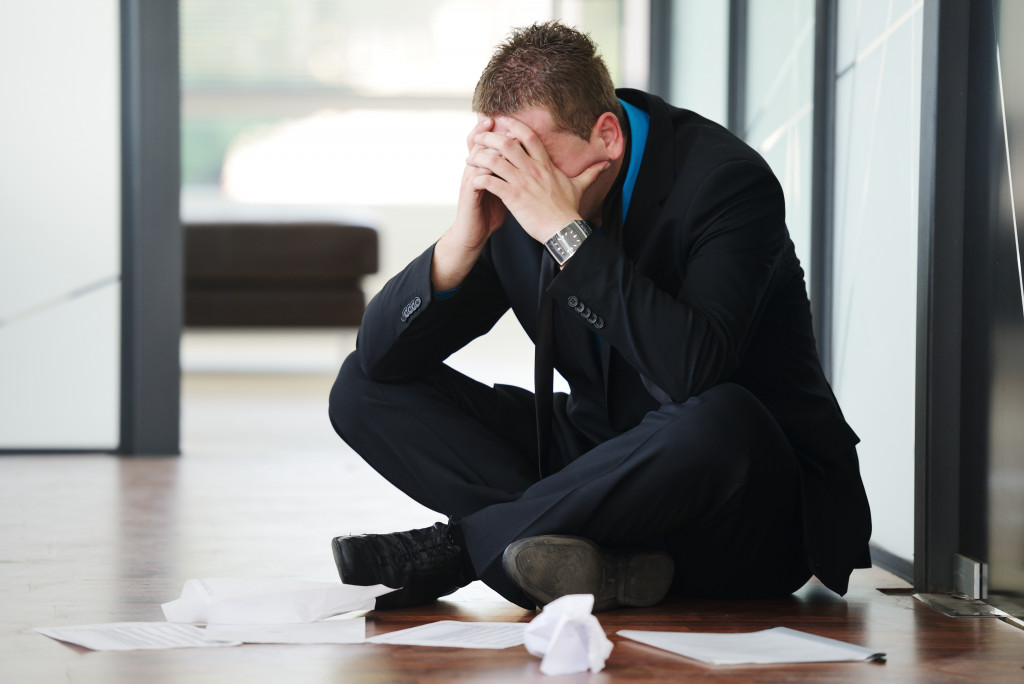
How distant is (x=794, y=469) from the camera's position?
4.28 ft

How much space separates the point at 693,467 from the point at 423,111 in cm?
600

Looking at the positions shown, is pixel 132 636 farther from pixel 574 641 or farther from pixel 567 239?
pixel 567 239

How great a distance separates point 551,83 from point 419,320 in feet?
1.09

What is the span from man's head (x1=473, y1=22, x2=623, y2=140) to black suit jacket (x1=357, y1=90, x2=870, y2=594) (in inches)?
3.5

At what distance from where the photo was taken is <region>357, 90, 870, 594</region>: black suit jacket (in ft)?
4.12

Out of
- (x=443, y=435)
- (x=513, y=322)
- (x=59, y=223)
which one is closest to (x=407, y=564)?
(x=443, y=435)

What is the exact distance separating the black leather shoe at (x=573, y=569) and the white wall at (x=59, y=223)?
6.50 ft

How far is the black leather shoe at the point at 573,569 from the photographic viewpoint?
1.25 m

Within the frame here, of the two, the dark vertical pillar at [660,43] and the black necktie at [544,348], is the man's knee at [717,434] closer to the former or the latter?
the black necktie at [544,348]

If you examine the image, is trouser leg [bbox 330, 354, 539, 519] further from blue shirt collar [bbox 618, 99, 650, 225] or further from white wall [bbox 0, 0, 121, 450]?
white wall [bbox 0, 0, 121, 450]

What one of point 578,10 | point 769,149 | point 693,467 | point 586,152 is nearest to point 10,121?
point 769,149

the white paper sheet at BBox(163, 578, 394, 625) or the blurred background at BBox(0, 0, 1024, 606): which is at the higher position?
the blurred background at BBox(0, 0, 1024, 606)

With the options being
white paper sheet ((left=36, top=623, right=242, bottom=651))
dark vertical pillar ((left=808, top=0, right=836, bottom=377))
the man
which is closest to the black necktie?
the man

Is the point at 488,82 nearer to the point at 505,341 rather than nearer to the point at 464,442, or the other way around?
the point at 464,442
